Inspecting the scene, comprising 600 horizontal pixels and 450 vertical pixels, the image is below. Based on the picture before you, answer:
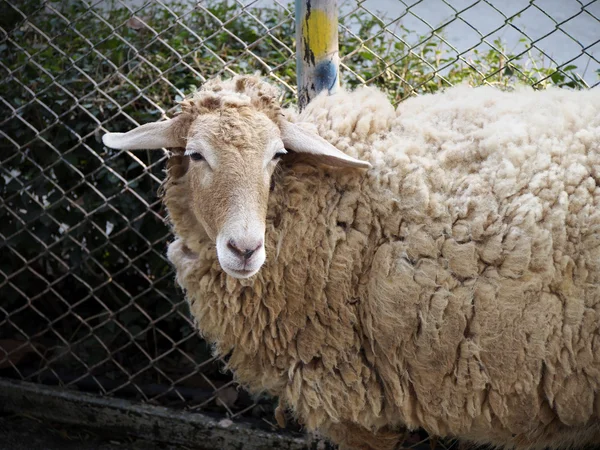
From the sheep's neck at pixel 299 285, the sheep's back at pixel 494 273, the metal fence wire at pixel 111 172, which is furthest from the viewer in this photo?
the metal fence wire at pixel 111 172

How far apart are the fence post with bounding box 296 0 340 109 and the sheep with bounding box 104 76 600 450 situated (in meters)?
0.15

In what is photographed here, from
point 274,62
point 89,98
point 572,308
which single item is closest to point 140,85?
point 89,98

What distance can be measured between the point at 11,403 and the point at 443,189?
101 inches

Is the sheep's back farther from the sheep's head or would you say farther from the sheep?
the sheep's head

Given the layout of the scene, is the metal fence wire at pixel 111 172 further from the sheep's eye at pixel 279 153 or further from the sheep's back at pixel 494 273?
the sheep's eye at pixel 279 153

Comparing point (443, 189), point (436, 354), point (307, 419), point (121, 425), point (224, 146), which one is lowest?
point (121, 425)

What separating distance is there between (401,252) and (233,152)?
64 cm

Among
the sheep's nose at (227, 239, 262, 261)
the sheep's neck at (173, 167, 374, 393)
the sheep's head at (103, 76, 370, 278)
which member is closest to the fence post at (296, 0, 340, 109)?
the sheep's head at (103, 76, 370, 278)

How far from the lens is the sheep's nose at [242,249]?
2.07 metres

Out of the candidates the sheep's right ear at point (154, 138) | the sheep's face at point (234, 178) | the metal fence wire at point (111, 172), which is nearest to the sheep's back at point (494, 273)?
the sheep's face at point (234, 178)

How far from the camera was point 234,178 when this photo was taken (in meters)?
2.16

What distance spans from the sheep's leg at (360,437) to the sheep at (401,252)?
0.21 ft

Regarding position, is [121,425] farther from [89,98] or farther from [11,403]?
[89,98]

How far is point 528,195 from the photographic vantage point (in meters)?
2.22
